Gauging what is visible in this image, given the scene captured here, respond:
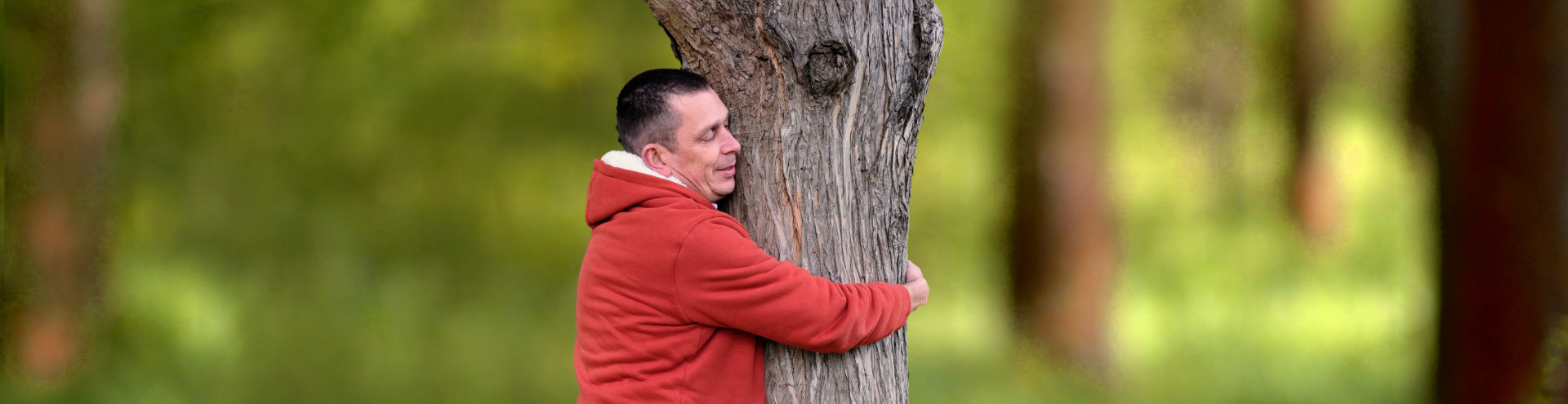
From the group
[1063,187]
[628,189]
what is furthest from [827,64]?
[1063,187]

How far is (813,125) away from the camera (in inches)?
81.0

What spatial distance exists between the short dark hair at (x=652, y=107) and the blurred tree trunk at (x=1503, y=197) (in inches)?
143

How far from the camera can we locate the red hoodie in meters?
1.75

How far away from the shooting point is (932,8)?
221 cm

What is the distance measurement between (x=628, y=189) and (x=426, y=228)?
16.0 ft

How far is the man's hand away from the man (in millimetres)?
126

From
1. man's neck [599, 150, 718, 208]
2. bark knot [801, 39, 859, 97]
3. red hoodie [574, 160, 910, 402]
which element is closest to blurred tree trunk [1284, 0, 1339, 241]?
bark knot [801, 39, 859, 97]

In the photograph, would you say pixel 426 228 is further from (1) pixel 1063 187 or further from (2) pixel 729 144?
(2) pixel 729 144

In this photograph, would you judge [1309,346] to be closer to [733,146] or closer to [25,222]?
[733,146]

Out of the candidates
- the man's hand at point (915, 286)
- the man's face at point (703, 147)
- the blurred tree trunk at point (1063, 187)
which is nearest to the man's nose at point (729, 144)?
the man's face at point (703, 147)

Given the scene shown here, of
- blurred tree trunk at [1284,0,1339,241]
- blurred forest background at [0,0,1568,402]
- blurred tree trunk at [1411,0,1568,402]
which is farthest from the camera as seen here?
blurred tree trunk at [1284,0,1339,241]

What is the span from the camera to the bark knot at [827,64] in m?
2.01

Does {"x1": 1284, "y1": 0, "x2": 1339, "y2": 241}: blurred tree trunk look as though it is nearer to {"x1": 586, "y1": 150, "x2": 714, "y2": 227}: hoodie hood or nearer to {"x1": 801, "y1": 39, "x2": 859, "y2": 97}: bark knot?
{"x1": 801, "y1": 39, "x2": 859, "y2": 97}: bark knot

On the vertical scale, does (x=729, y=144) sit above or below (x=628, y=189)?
above
